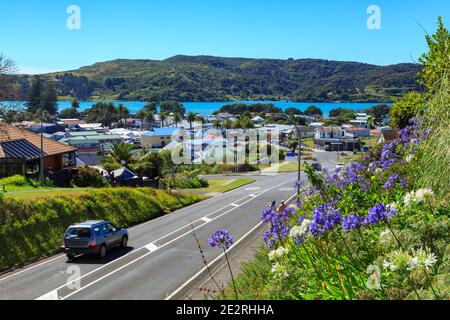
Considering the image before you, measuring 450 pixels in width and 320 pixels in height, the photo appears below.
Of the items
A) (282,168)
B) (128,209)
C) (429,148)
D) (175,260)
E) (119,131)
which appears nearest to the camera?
(429,148)

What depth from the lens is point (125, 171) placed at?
154 ft

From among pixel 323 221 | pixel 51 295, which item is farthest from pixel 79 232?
pixel 323 221

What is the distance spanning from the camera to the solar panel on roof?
→ 39.6m

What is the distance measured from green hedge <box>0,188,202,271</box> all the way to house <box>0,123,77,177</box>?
12.4 m

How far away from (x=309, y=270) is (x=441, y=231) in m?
2.01

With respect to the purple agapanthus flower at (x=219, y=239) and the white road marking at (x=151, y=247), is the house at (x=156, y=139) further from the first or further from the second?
the purple agapanthus flower at (x=219, y=239)

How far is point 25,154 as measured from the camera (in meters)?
40.3

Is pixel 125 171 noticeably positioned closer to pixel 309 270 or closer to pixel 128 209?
pixel 128 209

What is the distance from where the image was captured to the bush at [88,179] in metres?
42.3

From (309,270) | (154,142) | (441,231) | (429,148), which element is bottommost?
(154,142)

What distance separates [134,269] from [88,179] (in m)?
27.0

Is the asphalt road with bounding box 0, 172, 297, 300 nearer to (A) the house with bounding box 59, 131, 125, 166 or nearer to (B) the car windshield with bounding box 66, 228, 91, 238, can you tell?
(B) the car windshield with bounding box 66, 228, 91, 238

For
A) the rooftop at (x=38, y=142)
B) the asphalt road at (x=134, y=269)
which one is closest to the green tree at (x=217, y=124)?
the rooftop at (x=38, y=142)
